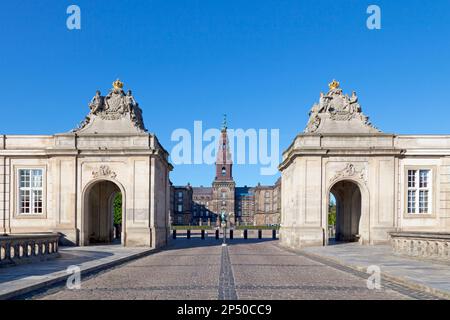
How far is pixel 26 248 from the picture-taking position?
58.4ft

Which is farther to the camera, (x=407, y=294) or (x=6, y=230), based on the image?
(x=6, y=230)

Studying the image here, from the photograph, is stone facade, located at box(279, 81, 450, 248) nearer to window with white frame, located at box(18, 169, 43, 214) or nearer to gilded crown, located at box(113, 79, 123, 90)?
gilded crown, located at box(113, 79, 123, 90)

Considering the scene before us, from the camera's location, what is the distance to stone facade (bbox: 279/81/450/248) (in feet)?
102

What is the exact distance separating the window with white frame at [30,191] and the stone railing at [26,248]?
11.7 metres

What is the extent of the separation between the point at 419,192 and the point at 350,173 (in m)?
5.06

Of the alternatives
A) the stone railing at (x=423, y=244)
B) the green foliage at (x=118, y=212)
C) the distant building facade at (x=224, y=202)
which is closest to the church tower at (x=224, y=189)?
the distant building facade at (x=224, y=202)

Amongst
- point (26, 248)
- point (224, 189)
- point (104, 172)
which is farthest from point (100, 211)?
point (224, 189)

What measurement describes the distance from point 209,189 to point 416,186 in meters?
154

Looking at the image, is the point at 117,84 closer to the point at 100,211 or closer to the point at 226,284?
the point at 100,211

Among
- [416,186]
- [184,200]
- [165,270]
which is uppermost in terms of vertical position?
[416,186]

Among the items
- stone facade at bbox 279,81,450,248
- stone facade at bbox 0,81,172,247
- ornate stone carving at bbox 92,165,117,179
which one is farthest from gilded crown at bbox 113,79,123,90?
stone facade at bbox 279,81,450,248
